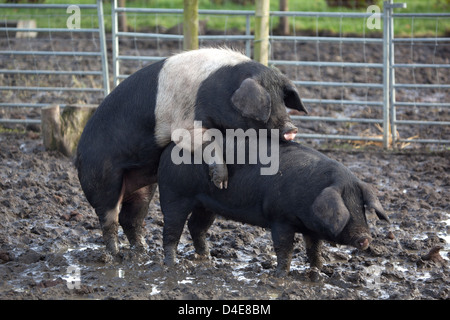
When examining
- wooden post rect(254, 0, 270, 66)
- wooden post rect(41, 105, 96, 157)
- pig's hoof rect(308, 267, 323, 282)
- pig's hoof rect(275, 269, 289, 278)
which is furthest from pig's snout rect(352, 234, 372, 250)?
wooden post rect(41, 105, 96, 157)

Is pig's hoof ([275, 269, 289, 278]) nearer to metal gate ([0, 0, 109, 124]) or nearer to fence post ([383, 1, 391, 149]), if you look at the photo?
fence post ([383, 1, 391, 149])

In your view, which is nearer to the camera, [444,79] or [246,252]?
[246,252]

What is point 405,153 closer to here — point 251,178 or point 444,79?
point 444,79

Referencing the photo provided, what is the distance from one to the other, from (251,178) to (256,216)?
259 millimetres

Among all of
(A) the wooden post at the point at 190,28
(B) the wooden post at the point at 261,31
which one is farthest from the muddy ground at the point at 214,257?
(A) the wooden post at the point at 190,28

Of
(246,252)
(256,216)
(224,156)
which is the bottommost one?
(246,252)

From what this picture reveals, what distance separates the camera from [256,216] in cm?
508

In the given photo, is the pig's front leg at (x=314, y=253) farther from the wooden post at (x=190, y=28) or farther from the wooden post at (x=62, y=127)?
the wooden post at (x=62, y=127)

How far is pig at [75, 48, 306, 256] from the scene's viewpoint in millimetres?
5047

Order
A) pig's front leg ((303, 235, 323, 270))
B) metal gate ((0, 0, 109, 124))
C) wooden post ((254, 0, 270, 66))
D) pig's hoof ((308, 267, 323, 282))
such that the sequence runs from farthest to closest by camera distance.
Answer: metal gate ((0, 0, 109, 124)), wooden post ((254, 0, 270, 66)), pig's front leg ((303, 235, 323, 270)), pig's hoof ((308, 267, 323, 282))

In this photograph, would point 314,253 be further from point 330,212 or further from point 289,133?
point 289,133

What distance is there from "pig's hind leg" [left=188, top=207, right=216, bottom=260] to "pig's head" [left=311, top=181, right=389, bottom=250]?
1.06 m

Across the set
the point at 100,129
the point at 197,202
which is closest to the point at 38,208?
the point at 100,129

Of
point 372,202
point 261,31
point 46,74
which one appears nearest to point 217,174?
point 372,202
